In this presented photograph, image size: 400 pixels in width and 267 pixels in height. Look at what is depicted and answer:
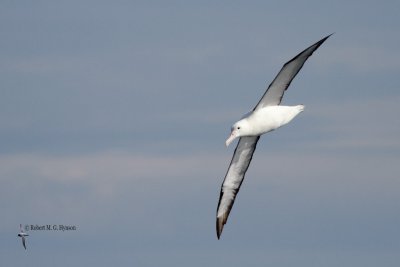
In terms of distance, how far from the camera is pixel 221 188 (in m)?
40.6

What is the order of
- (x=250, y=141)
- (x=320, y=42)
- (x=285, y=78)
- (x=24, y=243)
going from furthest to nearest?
(x=24, y=243) < (x=250, y=141) < (x=285, y=78) < (x=320, y=42)

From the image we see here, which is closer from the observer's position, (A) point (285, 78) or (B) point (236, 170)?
(A) point (285, 78)

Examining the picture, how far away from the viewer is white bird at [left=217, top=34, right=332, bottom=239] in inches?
1410

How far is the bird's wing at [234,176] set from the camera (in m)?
39.9

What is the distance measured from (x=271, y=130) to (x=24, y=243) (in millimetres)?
26643

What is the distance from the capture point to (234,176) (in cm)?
4034

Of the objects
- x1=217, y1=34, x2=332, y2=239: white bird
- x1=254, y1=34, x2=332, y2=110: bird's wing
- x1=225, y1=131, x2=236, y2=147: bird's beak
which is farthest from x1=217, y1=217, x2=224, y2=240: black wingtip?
x1=254, y1=34, x2=332, y2=110: bird's wing

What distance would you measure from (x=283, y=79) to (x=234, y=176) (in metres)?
5.52

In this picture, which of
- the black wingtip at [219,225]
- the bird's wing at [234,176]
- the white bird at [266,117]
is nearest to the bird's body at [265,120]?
the white bird at [266,117]

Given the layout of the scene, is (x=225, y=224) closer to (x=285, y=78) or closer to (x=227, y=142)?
(x=227, y=142)

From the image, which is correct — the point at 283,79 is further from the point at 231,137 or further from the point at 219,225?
the point at 219,225

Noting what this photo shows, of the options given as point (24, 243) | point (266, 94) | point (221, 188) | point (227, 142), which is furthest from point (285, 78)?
point (24, 243)

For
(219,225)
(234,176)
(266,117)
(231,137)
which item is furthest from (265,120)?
(219,225)

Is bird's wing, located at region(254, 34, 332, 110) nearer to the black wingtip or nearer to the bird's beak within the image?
the bird's beak
